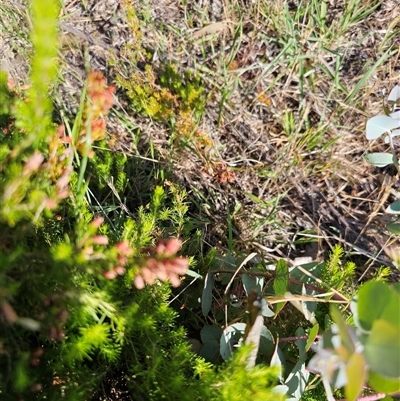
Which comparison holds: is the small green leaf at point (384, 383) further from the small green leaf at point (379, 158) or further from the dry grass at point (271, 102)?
the dry grass at point (271, 102)

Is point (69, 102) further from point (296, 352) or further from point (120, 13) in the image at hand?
point (296, 352)

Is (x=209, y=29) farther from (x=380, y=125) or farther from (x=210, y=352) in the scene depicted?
(x=210, y=352)

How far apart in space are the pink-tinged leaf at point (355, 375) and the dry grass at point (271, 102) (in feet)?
3.45

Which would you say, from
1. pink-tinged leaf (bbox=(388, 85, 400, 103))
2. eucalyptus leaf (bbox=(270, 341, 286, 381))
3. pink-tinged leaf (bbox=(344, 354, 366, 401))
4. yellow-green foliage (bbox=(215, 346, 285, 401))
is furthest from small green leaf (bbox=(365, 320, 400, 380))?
pink-tinged leaf (bbox=(388, 85, 400, 103))

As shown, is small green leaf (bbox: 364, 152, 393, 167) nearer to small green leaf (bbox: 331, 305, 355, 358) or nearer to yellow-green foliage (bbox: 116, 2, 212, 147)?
yellow-green foliage (bbox: 116, 2, 212, 147)

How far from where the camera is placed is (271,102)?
2057 millimetres

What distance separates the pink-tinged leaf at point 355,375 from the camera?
835mm

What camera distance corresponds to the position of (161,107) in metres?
1.88

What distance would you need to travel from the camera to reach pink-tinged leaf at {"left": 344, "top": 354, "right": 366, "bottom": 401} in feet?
2.74

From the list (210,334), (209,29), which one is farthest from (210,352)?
(209,29)

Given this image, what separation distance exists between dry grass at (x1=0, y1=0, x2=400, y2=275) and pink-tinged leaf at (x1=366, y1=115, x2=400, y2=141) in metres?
0.48

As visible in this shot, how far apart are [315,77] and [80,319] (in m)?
1.52

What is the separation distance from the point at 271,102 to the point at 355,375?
4.63 ft

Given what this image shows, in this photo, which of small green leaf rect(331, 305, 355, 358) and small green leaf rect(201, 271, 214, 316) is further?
small green leaf rect(201, 271, 214, 316)
